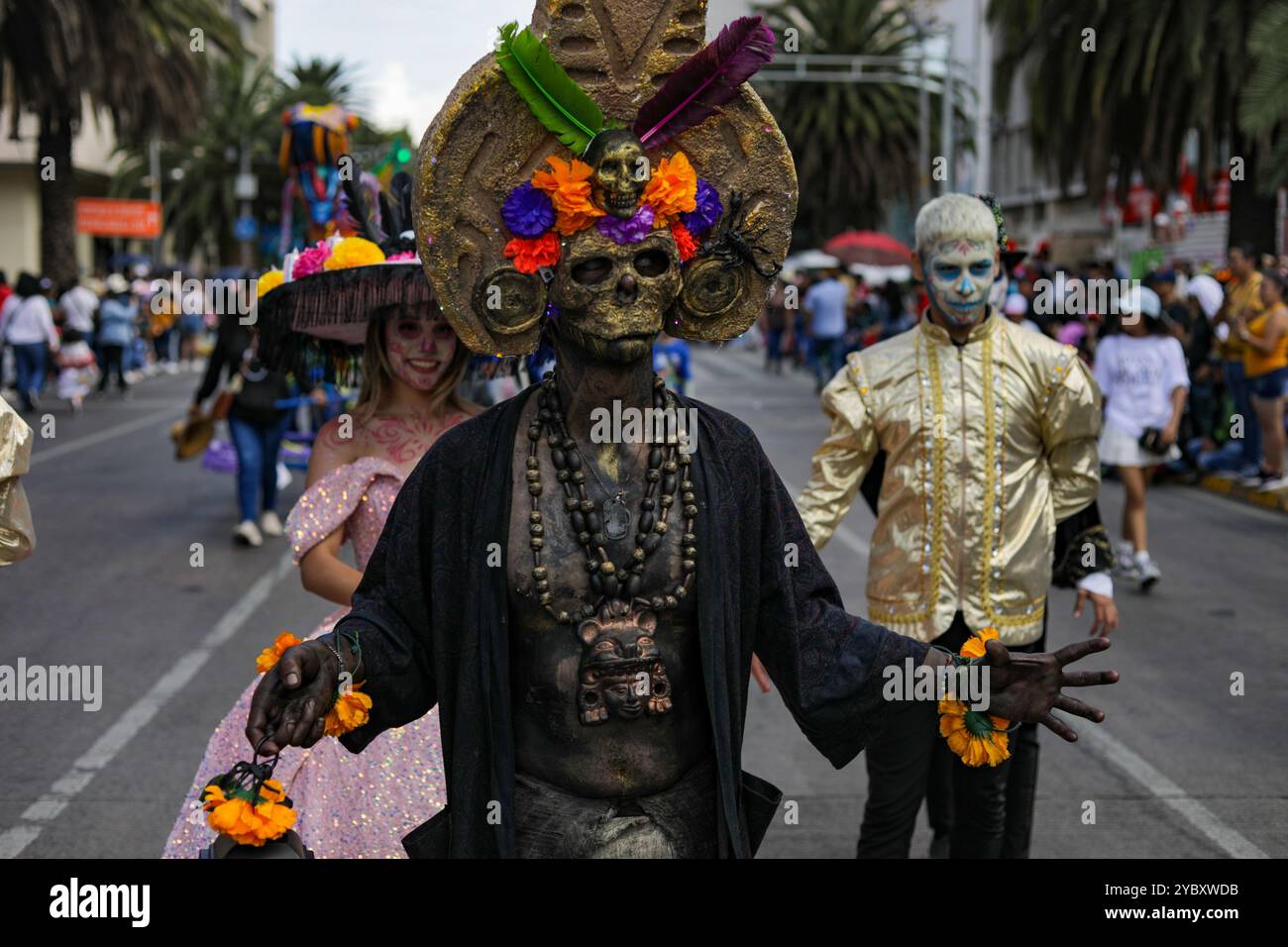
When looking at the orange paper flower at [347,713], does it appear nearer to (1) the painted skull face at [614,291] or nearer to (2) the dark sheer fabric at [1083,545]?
(1) the painted skull face at [614,291]

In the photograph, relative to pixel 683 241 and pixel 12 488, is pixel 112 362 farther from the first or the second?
pixel 683 241

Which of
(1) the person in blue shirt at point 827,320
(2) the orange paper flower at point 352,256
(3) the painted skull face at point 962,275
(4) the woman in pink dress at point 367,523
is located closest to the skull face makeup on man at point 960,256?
(3) the painted skull face at point 962,275

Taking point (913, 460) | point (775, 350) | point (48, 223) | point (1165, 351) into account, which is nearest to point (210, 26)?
point (48, 223)

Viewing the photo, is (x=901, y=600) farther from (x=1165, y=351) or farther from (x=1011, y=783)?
(x=1165, y=351)

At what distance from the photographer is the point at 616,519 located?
9.89 feet

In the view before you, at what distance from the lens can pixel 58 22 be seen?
2559 cm

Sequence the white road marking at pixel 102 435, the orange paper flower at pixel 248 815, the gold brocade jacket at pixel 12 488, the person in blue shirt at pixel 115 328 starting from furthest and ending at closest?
the person in blue shirt at pixel 115 328 < the white road marking at pixel 102 435 < the gold brocade jacket at pixel 12 488 < the orange paper flower at pixel 248 815

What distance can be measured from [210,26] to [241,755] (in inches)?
1158

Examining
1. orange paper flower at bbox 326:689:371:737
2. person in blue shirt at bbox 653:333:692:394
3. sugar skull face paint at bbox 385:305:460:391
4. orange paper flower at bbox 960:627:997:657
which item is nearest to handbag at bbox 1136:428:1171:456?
person in blue shirt at bbox 653:333:692:394

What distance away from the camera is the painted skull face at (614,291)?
2908 mm

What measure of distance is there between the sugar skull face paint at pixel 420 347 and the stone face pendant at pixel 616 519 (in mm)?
1830

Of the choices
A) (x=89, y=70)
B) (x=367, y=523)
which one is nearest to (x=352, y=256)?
(x=367, y=523)

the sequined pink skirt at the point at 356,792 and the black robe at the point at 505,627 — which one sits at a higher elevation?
the black robe at the point at 505,627

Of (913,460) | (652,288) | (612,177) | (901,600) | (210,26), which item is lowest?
(901,600)
